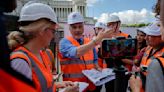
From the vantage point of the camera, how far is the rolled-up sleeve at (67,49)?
3520 mm

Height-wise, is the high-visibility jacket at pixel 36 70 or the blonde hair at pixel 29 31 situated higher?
the blonde hair at pixel 29 31

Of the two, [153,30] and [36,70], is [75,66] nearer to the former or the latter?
[153,30]

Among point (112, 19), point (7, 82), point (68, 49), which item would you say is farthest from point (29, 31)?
point (112, 19)

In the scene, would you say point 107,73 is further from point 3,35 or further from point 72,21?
point 3,35

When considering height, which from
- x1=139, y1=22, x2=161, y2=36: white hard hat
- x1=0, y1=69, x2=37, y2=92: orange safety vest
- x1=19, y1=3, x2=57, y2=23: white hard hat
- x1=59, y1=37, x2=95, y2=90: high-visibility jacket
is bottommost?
x1=59, y1=37, x2=95, y2=90: high-visibility jacket

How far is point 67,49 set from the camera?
11.9 feet

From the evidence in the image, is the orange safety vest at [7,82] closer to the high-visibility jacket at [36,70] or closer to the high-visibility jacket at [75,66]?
the high-visibility jacket at [36,70]

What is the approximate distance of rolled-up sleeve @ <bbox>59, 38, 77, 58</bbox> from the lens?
11.5 ft

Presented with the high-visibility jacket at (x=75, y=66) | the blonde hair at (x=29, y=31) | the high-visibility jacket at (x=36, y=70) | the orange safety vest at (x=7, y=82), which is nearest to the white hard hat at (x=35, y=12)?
the blonde hair at (x=29, y=31)

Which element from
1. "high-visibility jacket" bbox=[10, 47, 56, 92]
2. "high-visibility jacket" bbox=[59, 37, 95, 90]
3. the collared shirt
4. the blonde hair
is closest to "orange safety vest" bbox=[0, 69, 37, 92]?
"high-visibility jacket" bbox=[10, 47, 56, 92]

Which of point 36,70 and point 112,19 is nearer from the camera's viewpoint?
point 36,70

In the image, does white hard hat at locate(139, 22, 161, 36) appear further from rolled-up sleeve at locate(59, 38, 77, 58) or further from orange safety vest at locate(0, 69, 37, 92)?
orange safety vest at locate(0, 69, 37, 92)

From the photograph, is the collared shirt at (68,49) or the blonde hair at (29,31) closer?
the blonde hair at (29,31)

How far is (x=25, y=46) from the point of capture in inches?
74.1
